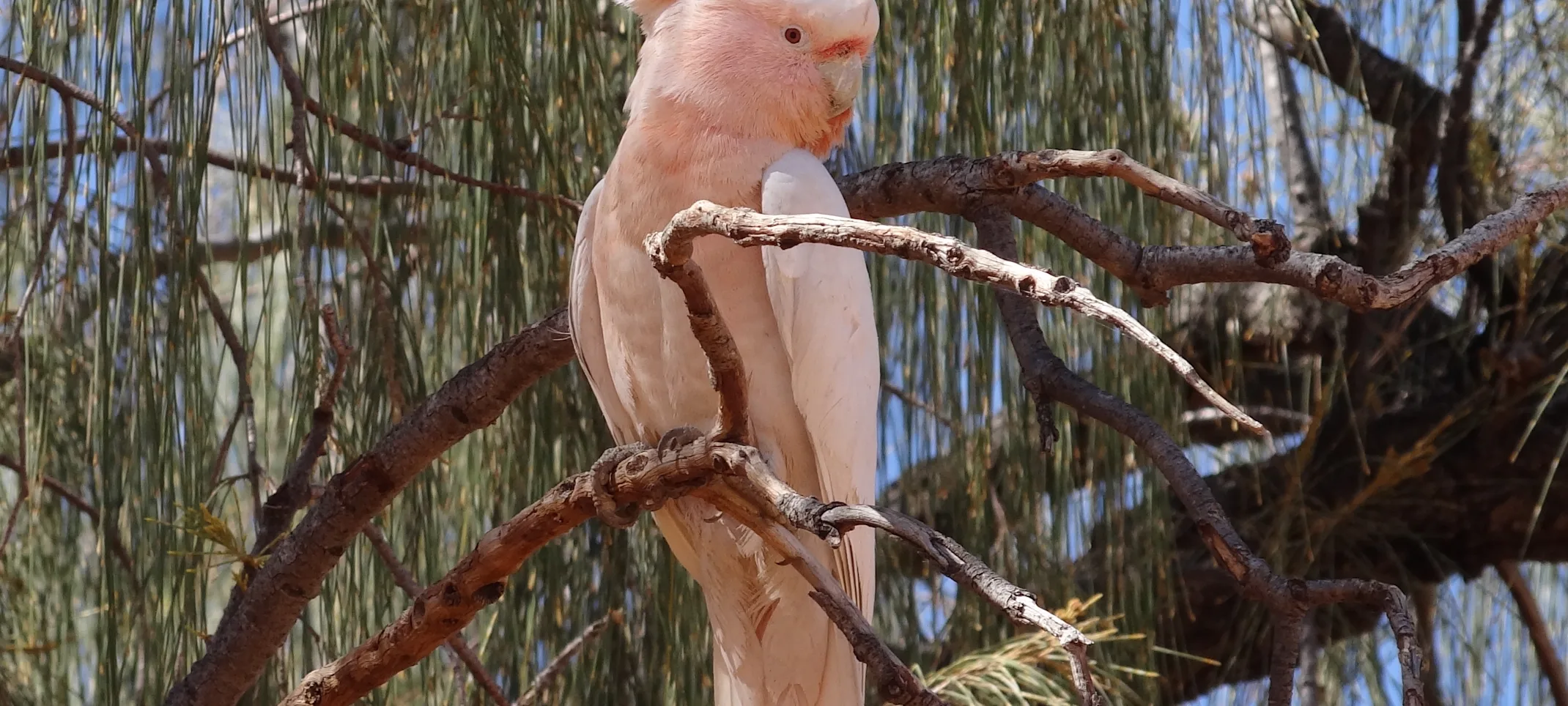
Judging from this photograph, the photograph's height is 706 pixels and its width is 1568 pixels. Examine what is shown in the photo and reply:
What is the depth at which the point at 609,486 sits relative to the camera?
1.33 meters

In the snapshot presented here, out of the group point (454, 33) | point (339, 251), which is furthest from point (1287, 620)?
point (339, 251)

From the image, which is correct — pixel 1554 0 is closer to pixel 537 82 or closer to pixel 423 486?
pixel 537 82

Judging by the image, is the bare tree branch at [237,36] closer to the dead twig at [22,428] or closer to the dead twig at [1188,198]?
the dead twig at [22,428]

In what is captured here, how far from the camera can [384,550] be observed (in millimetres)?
1463

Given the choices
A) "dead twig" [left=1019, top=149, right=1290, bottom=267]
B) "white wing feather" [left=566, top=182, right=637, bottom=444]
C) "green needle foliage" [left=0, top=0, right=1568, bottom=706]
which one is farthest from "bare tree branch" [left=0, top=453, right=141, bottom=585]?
"dead twig" [left=1019, top=149, right=1290, bottom=267]

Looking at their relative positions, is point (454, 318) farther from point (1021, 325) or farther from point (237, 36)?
point (1021, 325)

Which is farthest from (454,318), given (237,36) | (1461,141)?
(1461,141)

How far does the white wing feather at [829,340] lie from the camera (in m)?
1.54

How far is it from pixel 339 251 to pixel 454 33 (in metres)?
0.33

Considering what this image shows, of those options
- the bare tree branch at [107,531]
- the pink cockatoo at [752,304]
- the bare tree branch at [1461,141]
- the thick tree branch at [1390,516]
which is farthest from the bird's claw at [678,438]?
the bare tree branch at [1461,141]

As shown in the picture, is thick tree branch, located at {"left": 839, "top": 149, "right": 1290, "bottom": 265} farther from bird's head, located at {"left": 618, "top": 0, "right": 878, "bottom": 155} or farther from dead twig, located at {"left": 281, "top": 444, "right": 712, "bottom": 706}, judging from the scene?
dead twig, located at {"left": 281, "top": 444, "right": 712, "bottom": 706}

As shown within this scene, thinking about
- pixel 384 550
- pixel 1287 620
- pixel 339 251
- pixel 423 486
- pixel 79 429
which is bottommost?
pixel 1287 620

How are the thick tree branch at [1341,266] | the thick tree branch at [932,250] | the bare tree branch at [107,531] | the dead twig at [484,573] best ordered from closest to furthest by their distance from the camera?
the thick tree branch at [932,250], the thick tree branch at [1341,266], the dead twig at [484,573], the bare tree branch at [107,531]

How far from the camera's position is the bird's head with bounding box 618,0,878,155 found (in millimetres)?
1637
